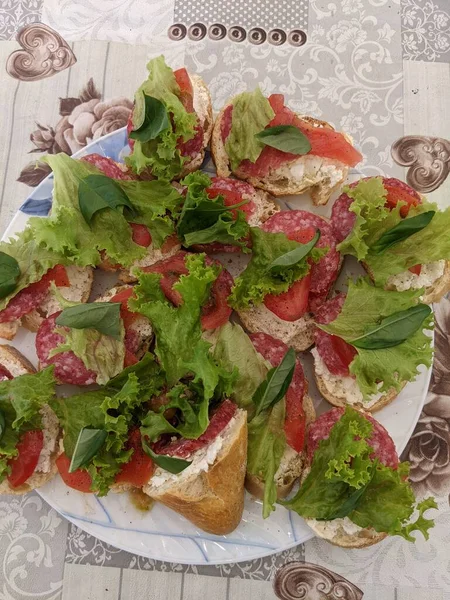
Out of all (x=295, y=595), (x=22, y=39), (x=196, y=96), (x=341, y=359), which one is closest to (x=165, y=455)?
(x=341, y=359)

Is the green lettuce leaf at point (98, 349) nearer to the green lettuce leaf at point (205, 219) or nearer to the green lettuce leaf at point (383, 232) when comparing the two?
the green lettuce leaf at point (205, 219)

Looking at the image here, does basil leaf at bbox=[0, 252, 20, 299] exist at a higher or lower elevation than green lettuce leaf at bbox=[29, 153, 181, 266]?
lower

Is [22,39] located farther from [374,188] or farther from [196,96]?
[374,188]

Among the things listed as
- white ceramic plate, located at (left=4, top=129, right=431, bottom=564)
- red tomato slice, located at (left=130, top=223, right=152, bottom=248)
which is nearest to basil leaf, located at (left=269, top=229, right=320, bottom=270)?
red tomato slice, located at (left=130, top=223, right=152, bottom=248)

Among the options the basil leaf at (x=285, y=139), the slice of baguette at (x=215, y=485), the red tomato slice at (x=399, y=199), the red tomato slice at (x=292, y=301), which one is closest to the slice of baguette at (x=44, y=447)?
the slice of baguette at (x=215, y=485)

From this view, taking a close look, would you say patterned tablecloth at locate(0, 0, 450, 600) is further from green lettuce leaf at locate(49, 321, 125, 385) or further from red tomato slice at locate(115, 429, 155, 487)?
green lettuce leaf at locate(49, 321, 125, 385)

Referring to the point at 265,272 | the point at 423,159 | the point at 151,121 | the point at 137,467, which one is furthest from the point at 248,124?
the point at 137,467
